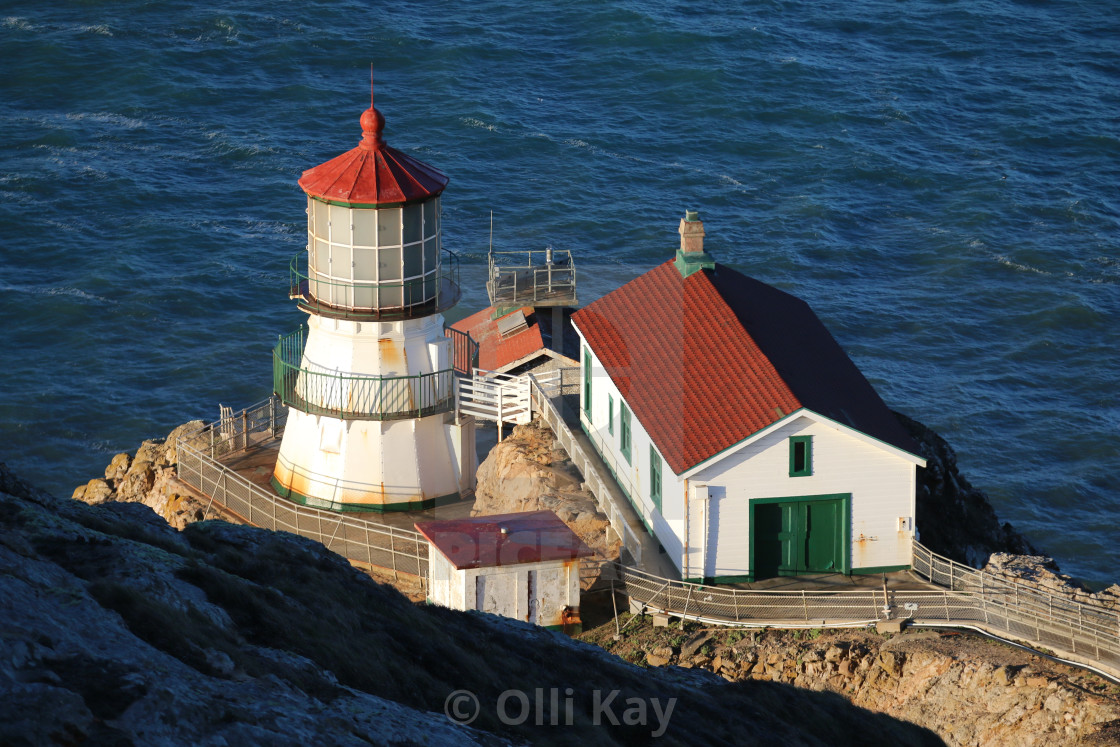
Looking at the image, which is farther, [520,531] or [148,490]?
[148,490]

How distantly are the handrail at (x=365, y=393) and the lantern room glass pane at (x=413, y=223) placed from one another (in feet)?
9.42

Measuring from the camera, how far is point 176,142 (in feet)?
206

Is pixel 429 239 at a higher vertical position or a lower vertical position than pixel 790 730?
higher

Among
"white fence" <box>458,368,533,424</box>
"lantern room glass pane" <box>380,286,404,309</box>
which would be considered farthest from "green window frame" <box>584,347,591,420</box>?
"lantern room glass pane" <box>380,286,404,309</box>

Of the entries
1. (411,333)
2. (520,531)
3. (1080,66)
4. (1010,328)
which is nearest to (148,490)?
(411,333)

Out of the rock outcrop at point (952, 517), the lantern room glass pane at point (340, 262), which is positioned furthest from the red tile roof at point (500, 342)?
the rock outcrop at point (952, 517)

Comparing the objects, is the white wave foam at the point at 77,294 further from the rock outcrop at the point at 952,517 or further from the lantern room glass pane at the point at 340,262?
the rock outcrop at the point at 952,517

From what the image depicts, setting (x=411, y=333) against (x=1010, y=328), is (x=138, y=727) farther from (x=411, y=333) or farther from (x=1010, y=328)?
(x=1010, y=328)

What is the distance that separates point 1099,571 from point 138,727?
3412cm

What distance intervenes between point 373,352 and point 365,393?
2.83 ft

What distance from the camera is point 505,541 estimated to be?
70.0 ft

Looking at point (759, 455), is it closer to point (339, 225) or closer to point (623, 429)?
point (623, 429)

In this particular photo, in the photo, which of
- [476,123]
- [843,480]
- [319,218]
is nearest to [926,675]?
[843,480]

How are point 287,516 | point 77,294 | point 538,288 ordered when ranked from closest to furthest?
point 287,516 → point 538,288 → point 77,294
